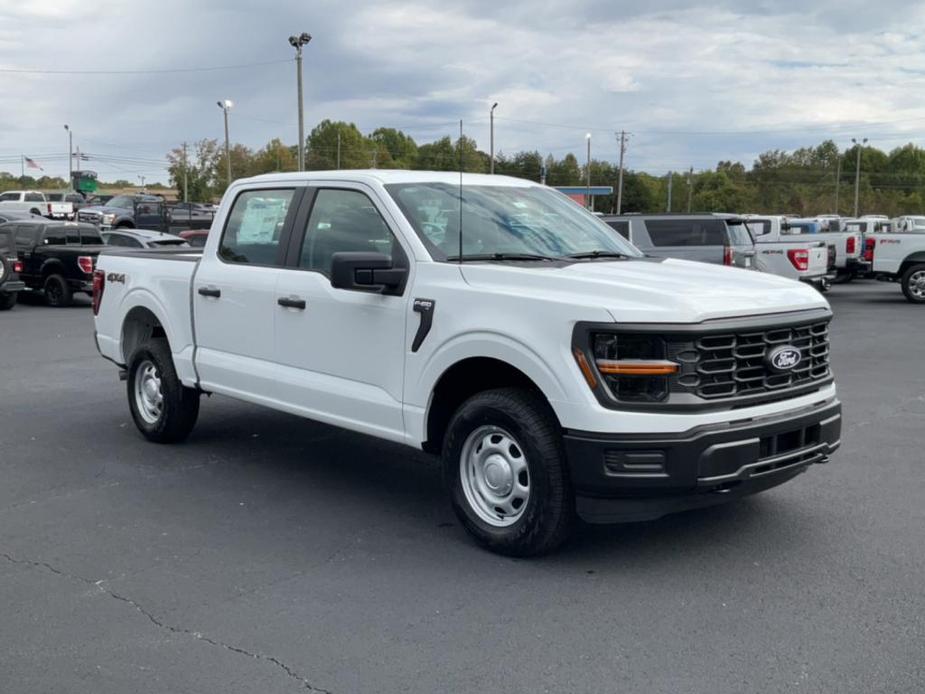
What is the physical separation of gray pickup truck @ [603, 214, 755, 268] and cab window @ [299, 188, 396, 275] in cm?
1107

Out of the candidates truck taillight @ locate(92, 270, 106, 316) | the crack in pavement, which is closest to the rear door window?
truck taillight @ locate(92, 270, 106, 316)

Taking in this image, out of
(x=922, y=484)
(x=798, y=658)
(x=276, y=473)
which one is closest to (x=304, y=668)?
(x=798, y=658)

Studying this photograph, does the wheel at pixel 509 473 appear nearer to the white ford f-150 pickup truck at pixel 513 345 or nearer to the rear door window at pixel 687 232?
the white ford f-150 pickup truck at pixel 513 345

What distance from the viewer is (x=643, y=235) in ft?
56.4

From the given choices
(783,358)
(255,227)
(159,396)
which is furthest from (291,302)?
(783,358)

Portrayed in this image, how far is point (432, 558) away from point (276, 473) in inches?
84.0

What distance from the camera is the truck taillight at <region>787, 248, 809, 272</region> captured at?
61.3 ft

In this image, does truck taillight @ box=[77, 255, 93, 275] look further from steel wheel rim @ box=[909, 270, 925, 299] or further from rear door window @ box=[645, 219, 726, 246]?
steel wheel rim @ box=[909, 270, 925, 299]

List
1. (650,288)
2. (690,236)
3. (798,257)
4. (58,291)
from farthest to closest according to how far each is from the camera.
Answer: (58,291)
(798,257)
(690,236)
(650,288)

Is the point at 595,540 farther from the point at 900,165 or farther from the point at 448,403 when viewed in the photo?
the point at 900,165

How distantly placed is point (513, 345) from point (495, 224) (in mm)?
1209

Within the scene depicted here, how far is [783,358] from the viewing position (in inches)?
194

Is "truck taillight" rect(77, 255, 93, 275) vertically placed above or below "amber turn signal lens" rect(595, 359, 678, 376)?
below

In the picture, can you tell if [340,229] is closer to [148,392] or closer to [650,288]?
[650,288]
